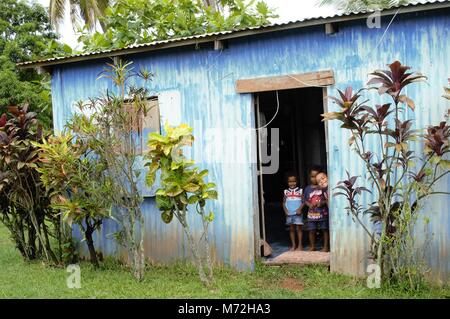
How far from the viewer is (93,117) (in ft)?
20.8

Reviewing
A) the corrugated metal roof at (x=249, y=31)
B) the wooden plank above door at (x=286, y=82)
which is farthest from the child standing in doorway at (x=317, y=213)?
the corrugated metal roof at (x=249, y=31)

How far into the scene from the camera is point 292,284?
608 cm

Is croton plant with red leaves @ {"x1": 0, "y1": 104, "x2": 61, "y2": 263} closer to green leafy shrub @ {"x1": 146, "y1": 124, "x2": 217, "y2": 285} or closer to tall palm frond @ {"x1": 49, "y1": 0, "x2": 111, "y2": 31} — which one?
green leafy shrub @ {"x1": 146, "y1": 124, "x2": 217, "y2": 285}

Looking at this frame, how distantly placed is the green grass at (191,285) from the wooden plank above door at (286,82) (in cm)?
241

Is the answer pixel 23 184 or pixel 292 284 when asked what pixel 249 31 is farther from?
pixel 23 184

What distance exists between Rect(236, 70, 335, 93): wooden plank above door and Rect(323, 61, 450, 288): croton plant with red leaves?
62 centimetres

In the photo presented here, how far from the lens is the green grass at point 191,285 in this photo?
562cm

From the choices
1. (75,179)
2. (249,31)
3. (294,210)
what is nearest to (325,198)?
(294,210)

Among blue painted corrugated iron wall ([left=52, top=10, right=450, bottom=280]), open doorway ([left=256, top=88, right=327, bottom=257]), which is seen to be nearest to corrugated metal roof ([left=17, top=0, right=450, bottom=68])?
blue painted corrugated iron wall ([left=52, top=10, right=450, bottom=280])

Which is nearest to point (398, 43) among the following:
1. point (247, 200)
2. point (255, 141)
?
point (255, 141)

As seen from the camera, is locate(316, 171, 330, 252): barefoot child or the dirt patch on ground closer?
the dirt patch on ground

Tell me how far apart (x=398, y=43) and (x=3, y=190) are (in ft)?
19.9

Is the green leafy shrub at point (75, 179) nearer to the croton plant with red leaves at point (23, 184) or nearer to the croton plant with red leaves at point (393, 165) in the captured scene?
the croton plant with red leaves at point (23, 184)

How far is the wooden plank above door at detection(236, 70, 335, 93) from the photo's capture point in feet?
20.3
